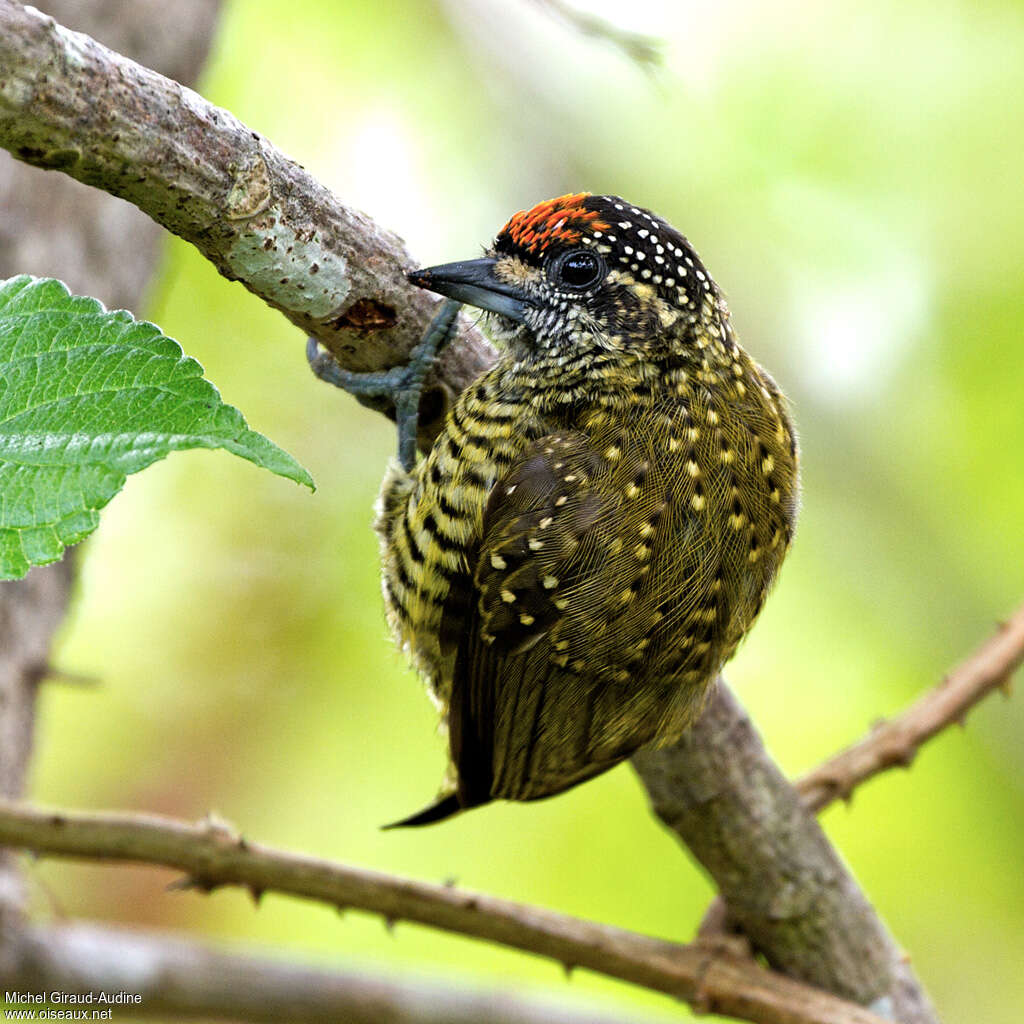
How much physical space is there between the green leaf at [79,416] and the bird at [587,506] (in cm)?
85

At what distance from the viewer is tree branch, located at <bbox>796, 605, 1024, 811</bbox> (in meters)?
2.63

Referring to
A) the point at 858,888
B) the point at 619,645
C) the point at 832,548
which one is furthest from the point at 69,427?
the point at 832,548

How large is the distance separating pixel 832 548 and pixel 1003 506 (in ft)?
2.13

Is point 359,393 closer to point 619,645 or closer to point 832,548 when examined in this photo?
point 619,645

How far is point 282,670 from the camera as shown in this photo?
17.9 feet

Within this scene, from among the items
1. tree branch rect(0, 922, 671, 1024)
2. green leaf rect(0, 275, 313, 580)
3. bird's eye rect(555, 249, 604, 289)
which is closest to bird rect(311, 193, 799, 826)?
bird's eye rect(555, 249, 604, 289)

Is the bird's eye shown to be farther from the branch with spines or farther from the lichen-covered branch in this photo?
the branch with spines

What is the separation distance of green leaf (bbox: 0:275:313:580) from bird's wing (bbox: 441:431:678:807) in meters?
0.95

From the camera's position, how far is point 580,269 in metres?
2.45

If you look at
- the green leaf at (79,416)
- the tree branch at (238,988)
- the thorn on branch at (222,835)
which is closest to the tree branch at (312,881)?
the thorn on branch at (222,835)

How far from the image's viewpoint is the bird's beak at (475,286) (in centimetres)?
215

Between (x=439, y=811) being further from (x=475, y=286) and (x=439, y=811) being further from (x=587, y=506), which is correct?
(x=475, y=286)

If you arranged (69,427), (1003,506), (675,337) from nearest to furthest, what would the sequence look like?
(69,427)
(675,337)
(1003,506)

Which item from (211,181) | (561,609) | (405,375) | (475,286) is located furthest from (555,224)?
(211,181)
